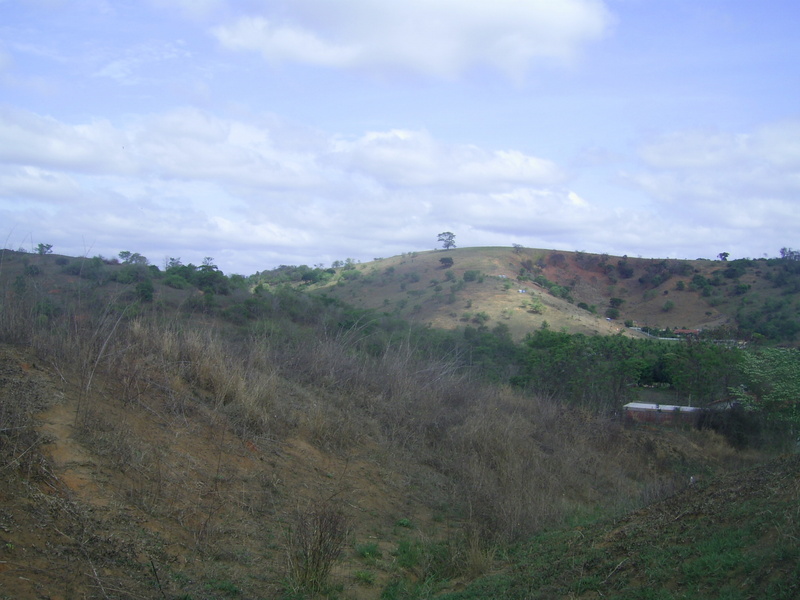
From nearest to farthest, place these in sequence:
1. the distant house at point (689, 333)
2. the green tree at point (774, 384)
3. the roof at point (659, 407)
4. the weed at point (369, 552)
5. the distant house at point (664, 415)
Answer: the weed at point (369, 552) → the green tree at point (774, 384) → the distant house at point (664, 415) → the roof at point (659, 407) → the distant house at point (689, 333)

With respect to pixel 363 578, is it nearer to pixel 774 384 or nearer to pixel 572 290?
pixel 774 384

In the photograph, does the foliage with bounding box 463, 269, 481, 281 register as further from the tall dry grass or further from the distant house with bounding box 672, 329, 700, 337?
the tall dry grass

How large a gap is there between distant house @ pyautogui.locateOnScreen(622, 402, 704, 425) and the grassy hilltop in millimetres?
599

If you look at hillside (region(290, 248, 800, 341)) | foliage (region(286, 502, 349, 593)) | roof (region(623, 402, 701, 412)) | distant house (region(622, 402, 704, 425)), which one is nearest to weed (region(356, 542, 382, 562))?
foliage (region(286, 502, 349, 593))

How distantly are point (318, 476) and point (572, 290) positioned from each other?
127ft

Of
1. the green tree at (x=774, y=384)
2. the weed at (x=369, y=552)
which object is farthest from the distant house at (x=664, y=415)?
the weed at (x=369, y=552)

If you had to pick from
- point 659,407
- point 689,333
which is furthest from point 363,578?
point 689,333

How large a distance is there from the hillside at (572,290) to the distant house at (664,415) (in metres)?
4.51

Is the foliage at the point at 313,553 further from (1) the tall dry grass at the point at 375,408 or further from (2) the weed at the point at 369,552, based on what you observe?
(1) the tall dry grass at the point at 375,408

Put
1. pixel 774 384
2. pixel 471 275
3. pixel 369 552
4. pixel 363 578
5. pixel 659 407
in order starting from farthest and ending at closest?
pixel 471 275
pixel 659 407
pixel 774 384
pixel 369 552
pixel 363 578

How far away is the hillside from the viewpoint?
31.0m

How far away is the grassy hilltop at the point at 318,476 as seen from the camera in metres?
5.11

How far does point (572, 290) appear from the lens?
151 ft

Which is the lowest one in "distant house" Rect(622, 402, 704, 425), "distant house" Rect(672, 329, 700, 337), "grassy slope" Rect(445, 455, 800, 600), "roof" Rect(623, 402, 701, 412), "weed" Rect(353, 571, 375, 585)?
"weed" Rect(353, 571, 375, 585)
